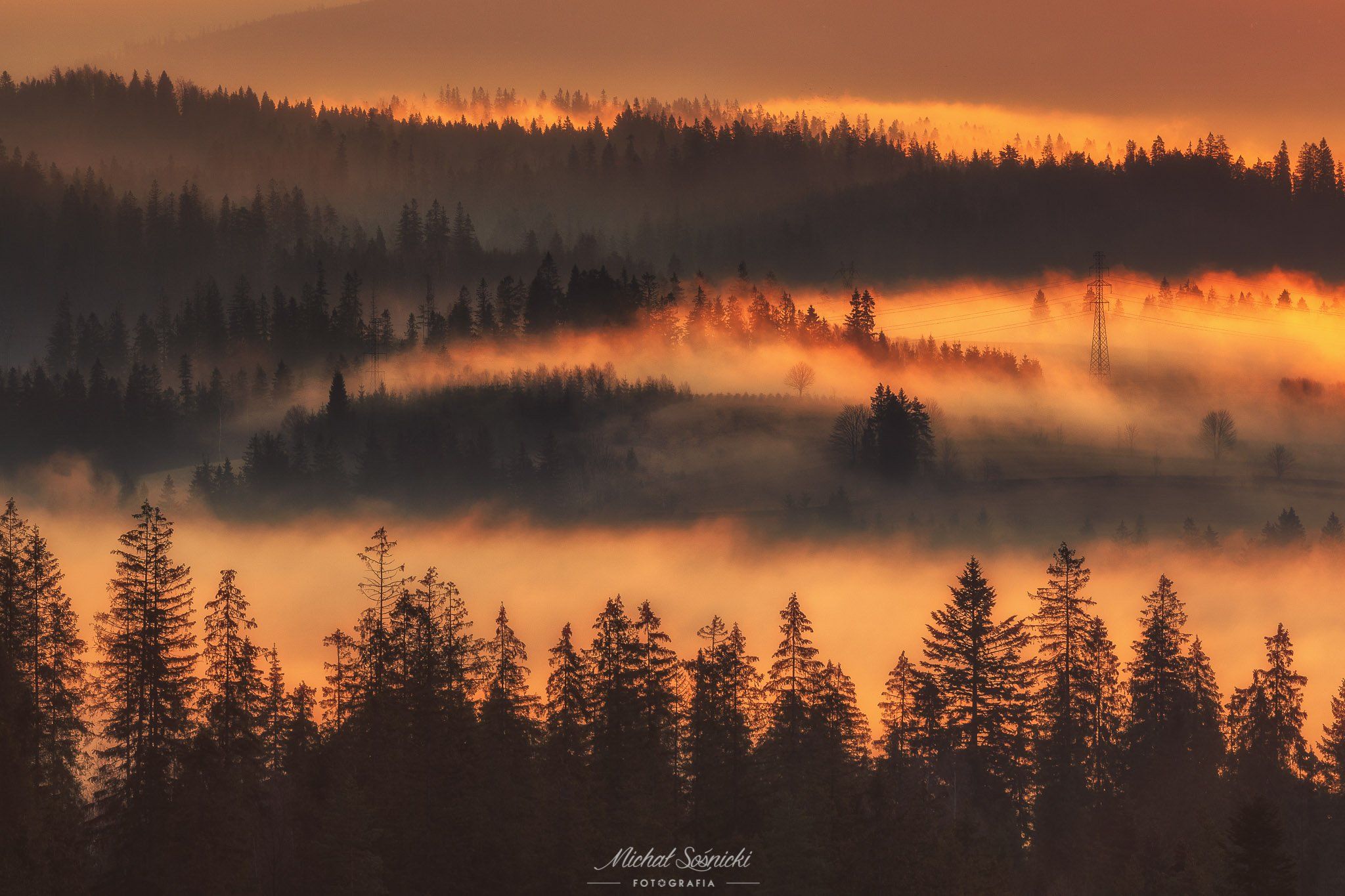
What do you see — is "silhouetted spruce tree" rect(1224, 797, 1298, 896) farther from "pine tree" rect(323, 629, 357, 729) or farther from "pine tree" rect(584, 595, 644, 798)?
"pine tree" rect(323, 629, 357, 729)

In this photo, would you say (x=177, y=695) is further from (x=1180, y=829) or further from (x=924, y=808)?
(x=1180, y=829)

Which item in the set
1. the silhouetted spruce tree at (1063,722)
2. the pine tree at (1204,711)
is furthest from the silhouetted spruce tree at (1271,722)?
the silhouetted spruce tree at (1063,722)

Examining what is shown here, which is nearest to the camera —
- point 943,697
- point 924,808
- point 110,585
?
point 110,585

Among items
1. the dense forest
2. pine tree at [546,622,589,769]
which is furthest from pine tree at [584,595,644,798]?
pine tree at [546,622,589,769]

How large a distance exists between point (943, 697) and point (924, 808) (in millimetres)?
31531

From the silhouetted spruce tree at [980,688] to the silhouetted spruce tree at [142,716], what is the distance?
5089 centimetres

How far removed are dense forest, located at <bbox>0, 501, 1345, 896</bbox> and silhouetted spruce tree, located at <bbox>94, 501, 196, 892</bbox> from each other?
165 mm

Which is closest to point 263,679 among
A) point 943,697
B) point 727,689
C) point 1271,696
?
point 727,689

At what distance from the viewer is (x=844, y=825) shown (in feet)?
287

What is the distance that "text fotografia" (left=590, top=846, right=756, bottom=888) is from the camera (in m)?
84.9

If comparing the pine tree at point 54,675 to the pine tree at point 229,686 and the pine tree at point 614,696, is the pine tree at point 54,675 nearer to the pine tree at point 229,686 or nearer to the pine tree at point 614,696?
the pine tree at point 229,686

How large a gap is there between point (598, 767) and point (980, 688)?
3311 centimetres

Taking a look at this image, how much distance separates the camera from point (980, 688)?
121m

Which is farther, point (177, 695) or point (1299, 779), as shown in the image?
point (1299, 779)
